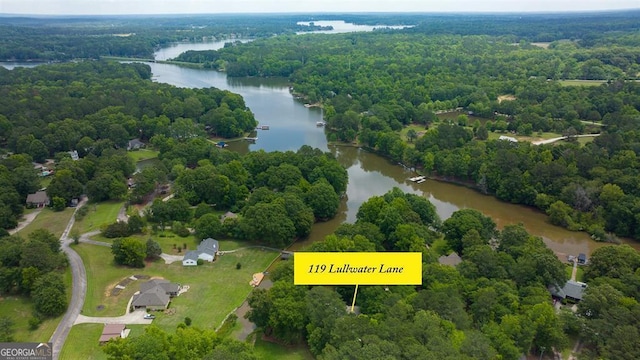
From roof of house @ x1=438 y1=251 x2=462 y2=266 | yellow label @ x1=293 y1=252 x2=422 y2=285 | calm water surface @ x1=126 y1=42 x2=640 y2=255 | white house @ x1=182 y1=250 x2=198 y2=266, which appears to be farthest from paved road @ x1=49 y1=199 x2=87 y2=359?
roof of house @ x1=438 y1=251 x2=462 y2=266

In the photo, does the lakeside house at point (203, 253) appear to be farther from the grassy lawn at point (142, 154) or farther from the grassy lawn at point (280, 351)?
the grassy lawn at point (142, 154)

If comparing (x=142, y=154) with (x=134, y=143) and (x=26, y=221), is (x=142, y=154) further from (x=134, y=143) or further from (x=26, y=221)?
(x=26, y=221)

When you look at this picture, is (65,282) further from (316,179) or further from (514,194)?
(514,194)

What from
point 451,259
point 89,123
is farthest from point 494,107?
point 89,123

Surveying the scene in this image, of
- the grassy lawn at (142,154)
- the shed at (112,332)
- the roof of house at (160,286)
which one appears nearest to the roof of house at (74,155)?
the grassy lawn at (142,154)

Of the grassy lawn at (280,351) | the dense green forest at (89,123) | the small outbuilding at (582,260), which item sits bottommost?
the grassy lawn at (280,351)

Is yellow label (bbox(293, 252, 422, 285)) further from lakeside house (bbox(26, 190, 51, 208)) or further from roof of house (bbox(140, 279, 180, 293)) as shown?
lakeside house (bbox(26, 190, 51, 208))
